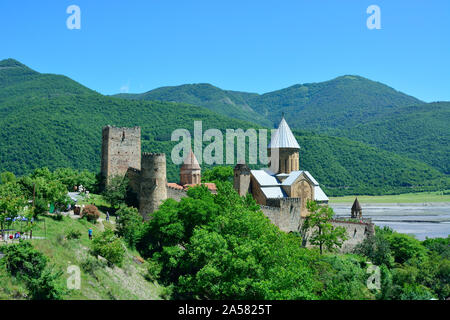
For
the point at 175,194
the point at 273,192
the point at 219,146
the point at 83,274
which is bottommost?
the point at 83,274

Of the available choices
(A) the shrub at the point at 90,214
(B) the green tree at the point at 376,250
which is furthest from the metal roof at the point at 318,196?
(A) the shrub at the point at 90,214

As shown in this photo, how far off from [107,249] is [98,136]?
5637cm

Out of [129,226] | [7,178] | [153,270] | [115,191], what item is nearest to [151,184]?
[115,191]

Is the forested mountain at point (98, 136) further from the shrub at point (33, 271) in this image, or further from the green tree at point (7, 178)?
the shrub at point (33, 271)

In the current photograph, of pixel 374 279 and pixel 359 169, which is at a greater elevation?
pixel 359 169

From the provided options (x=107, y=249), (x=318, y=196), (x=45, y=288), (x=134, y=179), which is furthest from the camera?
(x=318, y=196)

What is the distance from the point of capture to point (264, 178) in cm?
3703

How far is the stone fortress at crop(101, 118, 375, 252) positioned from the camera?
2873cm

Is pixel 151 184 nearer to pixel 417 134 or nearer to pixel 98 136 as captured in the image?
pixel 98 136

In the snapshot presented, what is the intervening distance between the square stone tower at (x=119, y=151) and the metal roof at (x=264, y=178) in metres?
9.77

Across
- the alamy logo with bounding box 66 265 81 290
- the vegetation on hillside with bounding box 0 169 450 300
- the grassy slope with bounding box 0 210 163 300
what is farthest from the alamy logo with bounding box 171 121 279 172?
the alamy logo with bounding box 66 265 81 290

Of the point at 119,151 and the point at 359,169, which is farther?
the point at 359,169

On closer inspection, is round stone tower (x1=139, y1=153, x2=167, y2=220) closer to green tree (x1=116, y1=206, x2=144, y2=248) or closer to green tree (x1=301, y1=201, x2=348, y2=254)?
green tree (x1=116, y1=206, x2=144, y2=248)

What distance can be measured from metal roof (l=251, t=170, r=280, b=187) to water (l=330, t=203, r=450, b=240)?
764 inches
